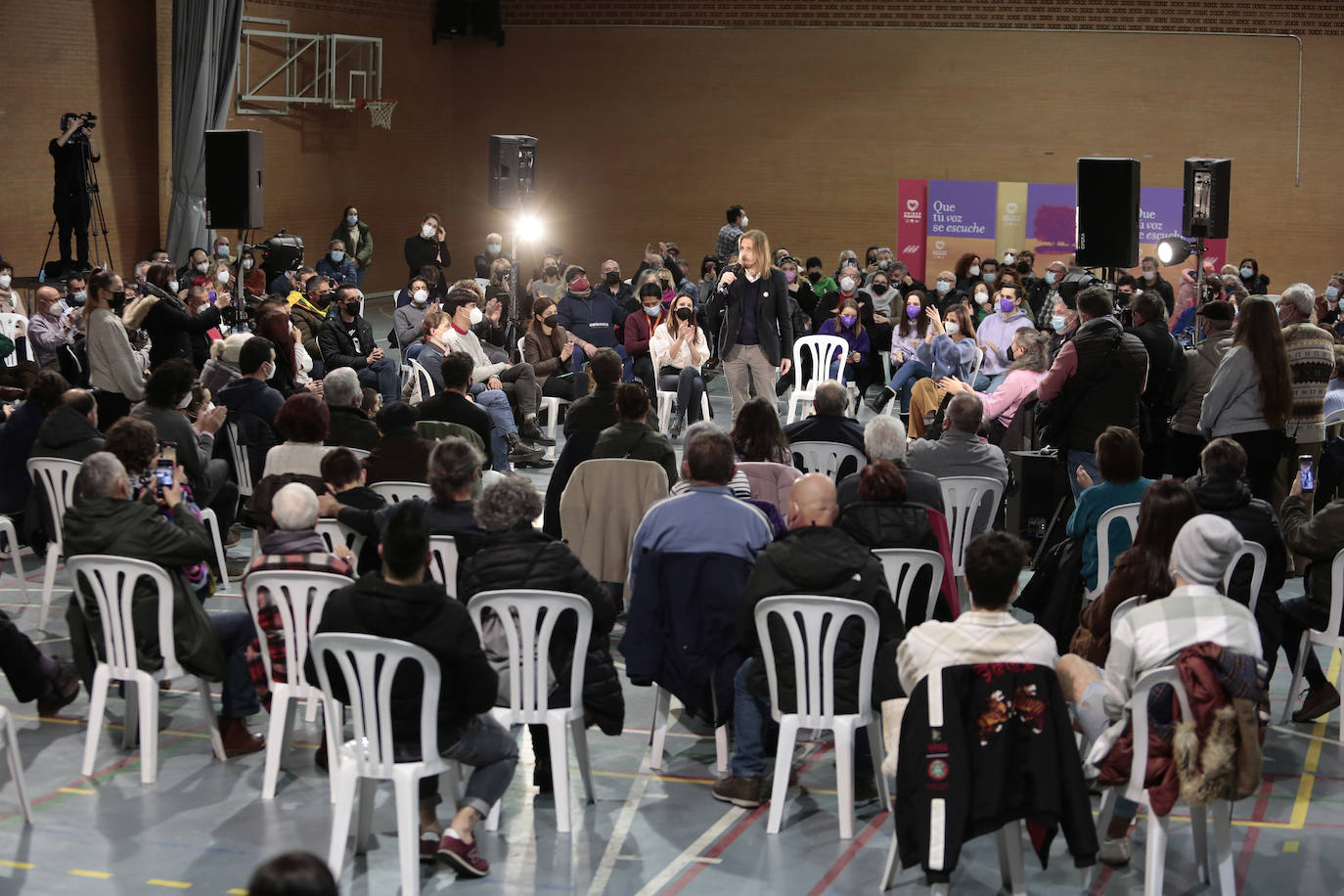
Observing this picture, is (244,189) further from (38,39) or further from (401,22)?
(401,22)

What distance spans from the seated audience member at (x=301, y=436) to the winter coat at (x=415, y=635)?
2.31 meters

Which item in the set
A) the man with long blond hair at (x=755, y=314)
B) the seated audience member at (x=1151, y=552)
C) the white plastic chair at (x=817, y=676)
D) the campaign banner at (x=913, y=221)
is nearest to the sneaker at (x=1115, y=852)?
the seated audience member at (x=1151, y=552)

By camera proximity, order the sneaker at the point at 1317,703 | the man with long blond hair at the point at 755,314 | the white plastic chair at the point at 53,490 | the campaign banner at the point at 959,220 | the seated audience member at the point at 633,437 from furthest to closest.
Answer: the campaign banner at the point at 959,220 → the man with long blond hair at the point at 755,314 → the white plastic chair at the point at 53,490 → the seated audience member at the point at 633,437 → the sneaker at the point at 1317,703

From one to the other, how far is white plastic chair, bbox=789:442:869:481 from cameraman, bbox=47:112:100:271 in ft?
29.9

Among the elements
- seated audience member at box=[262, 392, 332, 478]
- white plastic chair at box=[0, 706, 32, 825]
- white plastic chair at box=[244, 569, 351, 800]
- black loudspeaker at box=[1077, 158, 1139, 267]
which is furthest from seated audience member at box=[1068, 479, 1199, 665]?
black loudspeaker at box=[1077, 158, 1139, 267]

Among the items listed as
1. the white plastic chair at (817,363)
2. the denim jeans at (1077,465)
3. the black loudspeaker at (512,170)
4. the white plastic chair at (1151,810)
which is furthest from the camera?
the black loudspeaker at (512,170)

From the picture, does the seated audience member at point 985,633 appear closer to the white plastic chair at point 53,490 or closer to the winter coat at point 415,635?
the winter coat at point 415,635

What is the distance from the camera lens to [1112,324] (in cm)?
744

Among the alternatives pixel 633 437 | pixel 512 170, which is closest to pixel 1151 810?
pixel 633 437

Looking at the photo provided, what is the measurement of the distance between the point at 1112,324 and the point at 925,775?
4.28 m

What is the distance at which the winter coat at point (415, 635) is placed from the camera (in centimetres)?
401

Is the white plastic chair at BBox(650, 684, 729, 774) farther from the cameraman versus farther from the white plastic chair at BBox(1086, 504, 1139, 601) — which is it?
the cameraman

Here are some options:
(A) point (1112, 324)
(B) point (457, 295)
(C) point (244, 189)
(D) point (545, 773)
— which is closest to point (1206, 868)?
(D) point (545, 773)

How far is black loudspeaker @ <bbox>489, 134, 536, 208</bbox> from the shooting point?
44.5 ft
